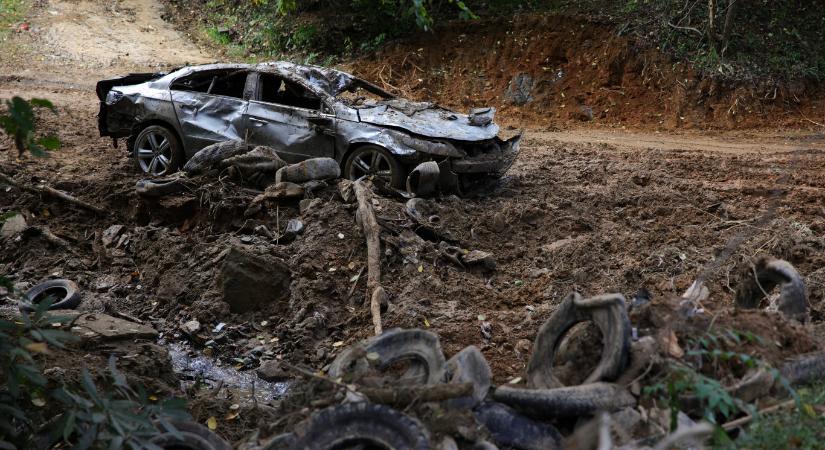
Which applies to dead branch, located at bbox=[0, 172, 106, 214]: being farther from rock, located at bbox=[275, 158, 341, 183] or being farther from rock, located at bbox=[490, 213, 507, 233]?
rock, located at bbox=[490, 213, 507, 233]

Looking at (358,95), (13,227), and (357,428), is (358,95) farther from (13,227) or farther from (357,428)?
(357,428)

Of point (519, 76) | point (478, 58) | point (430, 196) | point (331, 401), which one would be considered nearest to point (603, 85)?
point (519, 76)

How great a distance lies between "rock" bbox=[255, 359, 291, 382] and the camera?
6.94 metres

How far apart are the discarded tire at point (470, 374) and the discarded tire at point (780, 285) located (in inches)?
82.9

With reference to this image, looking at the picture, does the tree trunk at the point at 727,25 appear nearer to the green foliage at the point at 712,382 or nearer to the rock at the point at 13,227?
the green foliage at the point at 712,382

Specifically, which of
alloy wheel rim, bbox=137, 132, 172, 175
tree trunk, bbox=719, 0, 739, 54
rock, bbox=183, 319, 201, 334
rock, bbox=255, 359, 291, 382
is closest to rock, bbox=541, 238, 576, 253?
rock, bbox=255, 359, 291, 382

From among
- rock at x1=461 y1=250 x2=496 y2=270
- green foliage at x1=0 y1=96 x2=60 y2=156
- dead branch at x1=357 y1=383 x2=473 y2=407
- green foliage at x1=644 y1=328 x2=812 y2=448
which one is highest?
green foliage at x1=0 y1=96 x2=60 y2=156

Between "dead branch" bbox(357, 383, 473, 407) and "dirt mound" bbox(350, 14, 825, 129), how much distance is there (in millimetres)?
10483

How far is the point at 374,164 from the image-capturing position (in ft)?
31.9

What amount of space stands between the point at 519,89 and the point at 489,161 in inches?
246

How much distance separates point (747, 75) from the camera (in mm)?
14477

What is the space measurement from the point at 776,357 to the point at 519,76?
Answer: 11692mm

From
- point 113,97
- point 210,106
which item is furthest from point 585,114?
point 113,97

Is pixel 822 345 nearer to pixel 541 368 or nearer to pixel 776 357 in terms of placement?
pixel 776 357
